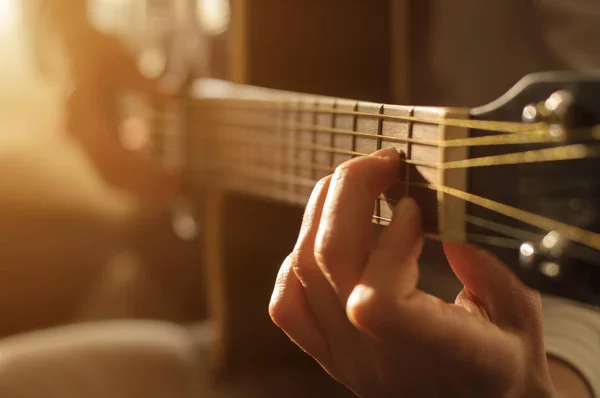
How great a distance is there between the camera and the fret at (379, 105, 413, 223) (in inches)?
16.0

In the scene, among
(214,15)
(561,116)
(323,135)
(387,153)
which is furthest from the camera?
(214,15)

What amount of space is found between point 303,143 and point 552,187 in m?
0.27

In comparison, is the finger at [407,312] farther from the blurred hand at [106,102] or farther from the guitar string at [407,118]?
the blurred hand at [106,102]

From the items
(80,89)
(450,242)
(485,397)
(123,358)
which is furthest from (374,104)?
(80,89)

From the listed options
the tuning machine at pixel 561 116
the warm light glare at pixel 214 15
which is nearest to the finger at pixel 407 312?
the tuning machine at pixel 561 116

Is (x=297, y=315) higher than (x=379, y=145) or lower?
lower

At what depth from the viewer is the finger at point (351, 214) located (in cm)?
40

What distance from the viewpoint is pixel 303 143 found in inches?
22.0

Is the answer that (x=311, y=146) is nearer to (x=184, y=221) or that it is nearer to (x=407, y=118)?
(x=407, y=118)

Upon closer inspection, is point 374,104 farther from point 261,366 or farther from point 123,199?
point 123,199

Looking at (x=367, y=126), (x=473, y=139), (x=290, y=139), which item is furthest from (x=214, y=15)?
(x=473, y=139)

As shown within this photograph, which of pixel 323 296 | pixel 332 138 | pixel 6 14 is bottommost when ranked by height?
pixel 323 296

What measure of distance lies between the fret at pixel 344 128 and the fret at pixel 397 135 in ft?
0.15

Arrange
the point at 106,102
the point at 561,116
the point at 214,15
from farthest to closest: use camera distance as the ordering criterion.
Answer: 1. the point at 106,102
2. the point at 214,15
3. the point at 561,116
